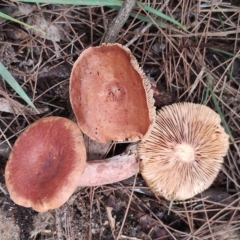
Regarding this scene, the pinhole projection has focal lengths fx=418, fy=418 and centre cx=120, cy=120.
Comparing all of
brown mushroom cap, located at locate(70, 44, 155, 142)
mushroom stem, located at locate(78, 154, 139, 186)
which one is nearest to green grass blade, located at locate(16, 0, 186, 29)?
brown mushroom cap, located at locate(70, 44, 155, 142)

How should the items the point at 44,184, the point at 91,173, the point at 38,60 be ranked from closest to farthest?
1. the point at 44,184
2. the point at 91,173
3. the point at 38,60

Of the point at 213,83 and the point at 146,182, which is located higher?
the point at 213,83

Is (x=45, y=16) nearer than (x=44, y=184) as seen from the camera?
No

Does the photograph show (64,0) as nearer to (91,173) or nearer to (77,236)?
(91,173)

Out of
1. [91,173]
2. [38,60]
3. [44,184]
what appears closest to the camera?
[44,184]

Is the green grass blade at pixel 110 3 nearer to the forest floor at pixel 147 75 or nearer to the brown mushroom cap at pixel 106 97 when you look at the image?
the forest floor at pixel 147 75

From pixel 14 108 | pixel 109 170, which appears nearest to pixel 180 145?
pixel 109 170

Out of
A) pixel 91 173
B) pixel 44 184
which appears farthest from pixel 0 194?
pixel 91 173

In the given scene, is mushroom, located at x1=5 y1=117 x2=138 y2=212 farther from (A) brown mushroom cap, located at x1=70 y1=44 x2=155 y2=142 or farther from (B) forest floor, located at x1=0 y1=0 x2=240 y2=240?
(B) forest floor, located at x1=0 y1=0 x2=240 y2=240
